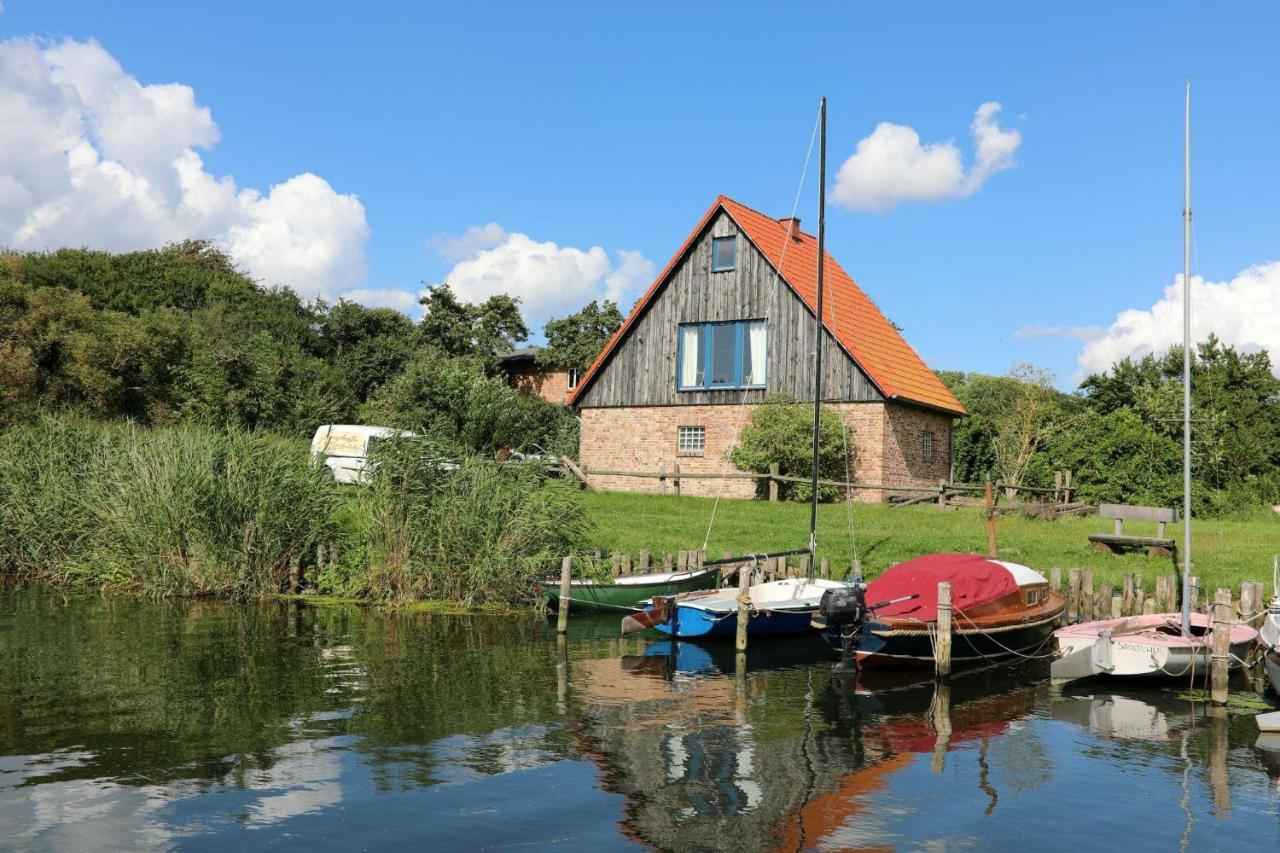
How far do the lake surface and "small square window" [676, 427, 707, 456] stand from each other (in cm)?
1783

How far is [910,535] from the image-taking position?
2280cm

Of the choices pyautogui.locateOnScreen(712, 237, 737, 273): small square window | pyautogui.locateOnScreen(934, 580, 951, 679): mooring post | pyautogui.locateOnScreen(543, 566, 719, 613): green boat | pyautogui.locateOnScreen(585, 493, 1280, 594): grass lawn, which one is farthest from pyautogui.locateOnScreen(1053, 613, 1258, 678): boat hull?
pyautogui.locateOnScreen(712, 237, 737, 273): small square window

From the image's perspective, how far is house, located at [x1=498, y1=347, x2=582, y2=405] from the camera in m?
59.6

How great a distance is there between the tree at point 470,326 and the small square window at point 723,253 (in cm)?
2567

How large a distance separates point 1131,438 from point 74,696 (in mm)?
28258

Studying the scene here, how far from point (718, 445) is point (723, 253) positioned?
618 cm

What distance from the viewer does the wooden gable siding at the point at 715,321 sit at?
31.9 m

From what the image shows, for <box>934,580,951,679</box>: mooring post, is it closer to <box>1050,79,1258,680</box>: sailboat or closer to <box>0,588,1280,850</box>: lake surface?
<box>0,588,1280,850</box>: lake surface

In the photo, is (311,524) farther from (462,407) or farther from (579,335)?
(579,335)

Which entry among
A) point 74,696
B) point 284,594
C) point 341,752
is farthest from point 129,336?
point 341,752

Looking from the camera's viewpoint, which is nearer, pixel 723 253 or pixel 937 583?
pixel 937 583

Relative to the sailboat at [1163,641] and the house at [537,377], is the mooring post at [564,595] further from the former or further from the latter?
the house at [537,377]

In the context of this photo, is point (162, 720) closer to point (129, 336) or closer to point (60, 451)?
point (60, 451)

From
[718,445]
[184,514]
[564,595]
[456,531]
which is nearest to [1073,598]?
[564,595]
